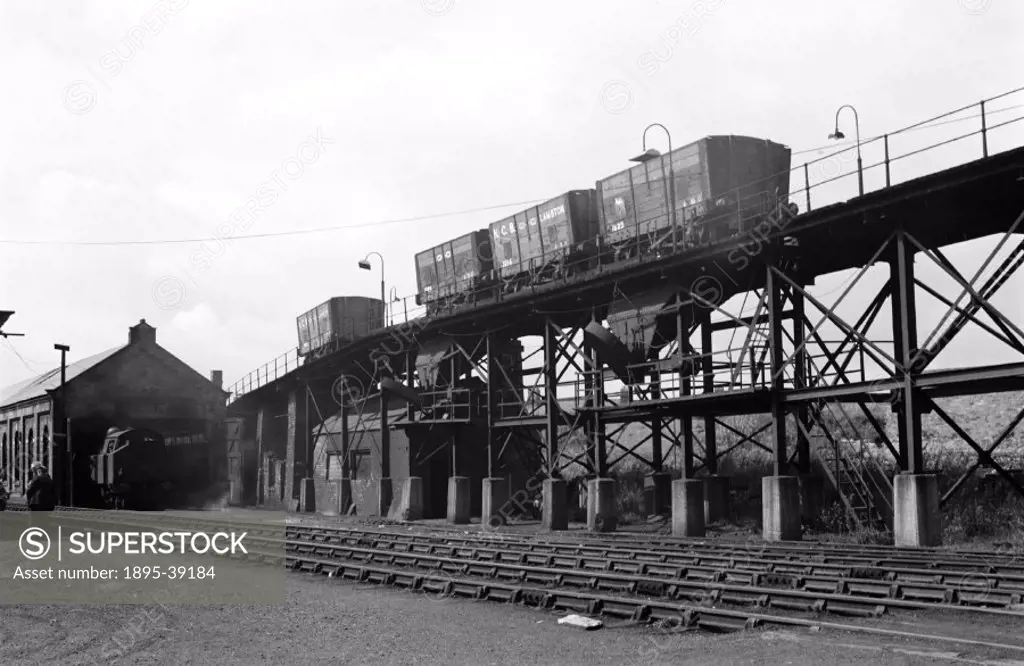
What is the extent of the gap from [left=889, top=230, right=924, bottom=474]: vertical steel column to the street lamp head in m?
6.43

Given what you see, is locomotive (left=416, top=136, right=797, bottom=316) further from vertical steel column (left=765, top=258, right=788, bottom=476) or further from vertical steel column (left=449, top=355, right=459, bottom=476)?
vertical steel column (left=449, top=355, right=459, bottom=476)

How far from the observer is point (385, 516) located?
1367 inches

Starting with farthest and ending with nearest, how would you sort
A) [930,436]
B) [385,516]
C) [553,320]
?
[930,436], [385,516], [553,320]

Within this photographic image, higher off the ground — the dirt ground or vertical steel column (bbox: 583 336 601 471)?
vertical steel column (bbox: 583 336 601 471)

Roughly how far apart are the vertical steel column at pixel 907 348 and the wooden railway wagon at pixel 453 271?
14179 mm

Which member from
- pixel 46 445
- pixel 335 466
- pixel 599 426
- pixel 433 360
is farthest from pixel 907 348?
pixel 46 445

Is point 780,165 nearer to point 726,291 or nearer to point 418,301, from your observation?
point 726,291

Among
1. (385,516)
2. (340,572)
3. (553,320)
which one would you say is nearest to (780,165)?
(553,320)

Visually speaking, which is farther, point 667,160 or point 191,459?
point 191,459

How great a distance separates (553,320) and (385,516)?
37.2 feet

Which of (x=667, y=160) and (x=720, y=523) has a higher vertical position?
(x=667, y=160)

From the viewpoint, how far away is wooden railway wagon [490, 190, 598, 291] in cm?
2797

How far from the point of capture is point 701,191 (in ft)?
75.7

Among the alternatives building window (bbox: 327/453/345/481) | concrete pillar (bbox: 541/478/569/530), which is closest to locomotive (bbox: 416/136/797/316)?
concrete pillar (bbox: 541/478/569/530)
